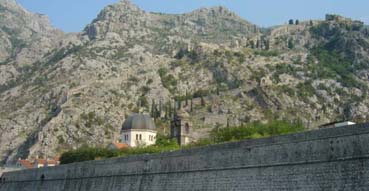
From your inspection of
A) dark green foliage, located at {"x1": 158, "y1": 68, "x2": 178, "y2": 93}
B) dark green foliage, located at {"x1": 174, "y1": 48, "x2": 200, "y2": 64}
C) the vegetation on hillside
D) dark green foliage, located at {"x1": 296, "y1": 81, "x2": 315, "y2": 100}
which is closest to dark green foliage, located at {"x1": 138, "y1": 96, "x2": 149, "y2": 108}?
dark green foliage, located at {"x1": 158, "y1": 68, "x2": 178, "y2": 93}

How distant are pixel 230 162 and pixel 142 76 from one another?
365ft

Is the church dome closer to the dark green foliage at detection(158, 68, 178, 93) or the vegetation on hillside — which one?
the vegetation on hillside

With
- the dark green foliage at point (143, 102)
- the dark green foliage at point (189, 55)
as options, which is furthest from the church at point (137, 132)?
the dark green foliage at point (189, 55)

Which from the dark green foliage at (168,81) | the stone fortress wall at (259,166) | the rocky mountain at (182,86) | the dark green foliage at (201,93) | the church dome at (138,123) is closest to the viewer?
the stone fortress wall at (259,166)

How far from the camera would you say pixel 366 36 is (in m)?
155

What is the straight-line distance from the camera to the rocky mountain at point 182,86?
117 metres

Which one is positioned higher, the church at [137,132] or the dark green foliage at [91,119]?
the dark green foliage at [91,119]

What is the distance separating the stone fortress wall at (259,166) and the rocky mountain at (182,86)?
73.9m

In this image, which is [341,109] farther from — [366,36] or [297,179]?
[297,179]

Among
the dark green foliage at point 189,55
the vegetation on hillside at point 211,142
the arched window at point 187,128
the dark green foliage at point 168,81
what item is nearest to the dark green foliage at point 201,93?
the dark green foliage at point 168,81

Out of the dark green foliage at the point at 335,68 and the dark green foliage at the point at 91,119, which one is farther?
the dark green foliage at the point at 335,68

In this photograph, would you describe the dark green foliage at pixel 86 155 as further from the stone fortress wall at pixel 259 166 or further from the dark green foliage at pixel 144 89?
the dark green foliage at pixel 144 89

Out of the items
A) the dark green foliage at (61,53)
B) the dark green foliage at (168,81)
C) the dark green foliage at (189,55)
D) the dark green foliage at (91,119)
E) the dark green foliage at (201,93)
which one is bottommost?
the dark green foliage at (91,119)

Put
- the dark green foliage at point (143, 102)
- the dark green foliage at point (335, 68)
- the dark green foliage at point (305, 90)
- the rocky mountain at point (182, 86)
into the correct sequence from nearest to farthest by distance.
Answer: the rocky mountain at point (182, 86) → the dark green foliage at point (143, 102) → the dark green foliage at point (305, 90) → the dark green foliage at point (335, 68)
